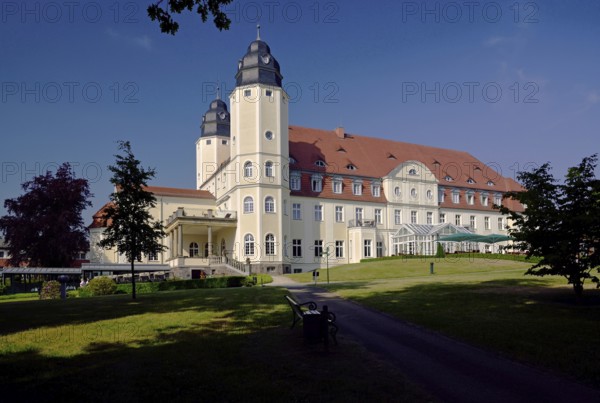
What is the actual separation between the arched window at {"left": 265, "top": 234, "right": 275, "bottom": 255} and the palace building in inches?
3.7

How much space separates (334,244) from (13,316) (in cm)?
3736

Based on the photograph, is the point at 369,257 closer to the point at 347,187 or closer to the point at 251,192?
the point at 347,187

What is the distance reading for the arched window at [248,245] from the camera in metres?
44.1

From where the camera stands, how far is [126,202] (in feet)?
66.4

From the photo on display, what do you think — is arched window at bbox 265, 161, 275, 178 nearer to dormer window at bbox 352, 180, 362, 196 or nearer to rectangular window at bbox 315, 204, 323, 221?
rectangular window at bbox 315, 204, 323, 221

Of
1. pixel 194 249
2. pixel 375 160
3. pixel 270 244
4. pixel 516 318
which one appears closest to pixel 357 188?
pixel 375 160

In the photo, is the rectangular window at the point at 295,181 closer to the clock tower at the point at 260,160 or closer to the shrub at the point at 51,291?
the clock tower at the point at 260,160

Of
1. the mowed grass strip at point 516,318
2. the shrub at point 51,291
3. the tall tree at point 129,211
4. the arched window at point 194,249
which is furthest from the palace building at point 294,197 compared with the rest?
the mowed grass strip at point 516,318

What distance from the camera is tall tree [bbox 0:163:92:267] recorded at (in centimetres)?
4622

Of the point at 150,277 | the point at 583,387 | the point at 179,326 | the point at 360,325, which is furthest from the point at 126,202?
the point at 150,277

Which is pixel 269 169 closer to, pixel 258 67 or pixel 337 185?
pixel 337 185

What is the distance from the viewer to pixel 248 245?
44312 millimetres

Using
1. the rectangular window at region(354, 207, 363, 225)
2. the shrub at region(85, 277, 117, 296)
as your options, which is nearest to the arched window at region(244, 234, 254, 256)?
the rectangular window at region(354, 207, 363, 225)

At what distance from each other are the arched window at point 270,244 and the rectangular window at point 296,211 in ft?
14.1
